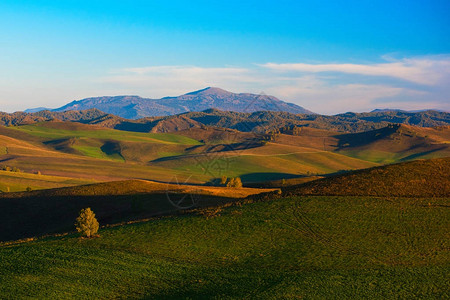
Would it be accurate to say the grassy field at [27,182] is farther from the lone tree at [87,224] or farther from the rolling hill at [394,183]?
the rolling hill at [394,183]

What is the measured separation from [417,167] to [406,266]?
162 feet

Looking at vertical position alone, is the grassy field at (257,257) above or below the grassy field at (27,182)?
above

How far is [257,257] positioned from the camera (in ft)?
170

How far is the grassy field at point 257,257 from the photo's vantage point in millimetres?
A: 41500

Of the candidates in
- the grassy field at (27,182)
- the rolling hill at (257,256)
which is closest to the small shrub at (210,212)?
the rolling hill at (257,256)

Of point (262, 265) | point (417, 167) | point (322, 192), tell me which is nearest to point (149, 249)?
point (262, 265)

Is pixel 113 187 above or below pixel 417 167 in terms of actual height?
below

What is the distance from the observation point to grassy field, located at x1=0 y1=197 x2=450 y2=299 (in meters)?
41.5

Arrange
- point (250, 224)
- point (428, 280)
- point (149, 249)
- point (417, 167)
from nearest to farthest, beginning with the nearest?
point (428, 280), point (149, 249), point (250, 224), point (417, 167)

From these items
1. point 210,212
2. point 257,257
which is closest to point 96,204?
point 210,212

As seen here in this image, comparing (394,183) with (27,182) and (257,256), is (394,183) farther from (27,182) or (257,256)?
(27,182)

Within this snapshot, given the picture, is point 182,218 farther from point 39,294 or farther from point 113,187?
point 113,187

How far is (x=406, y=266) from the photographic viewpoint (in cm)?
4772

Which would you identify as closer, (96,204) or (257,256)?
(257,256)
